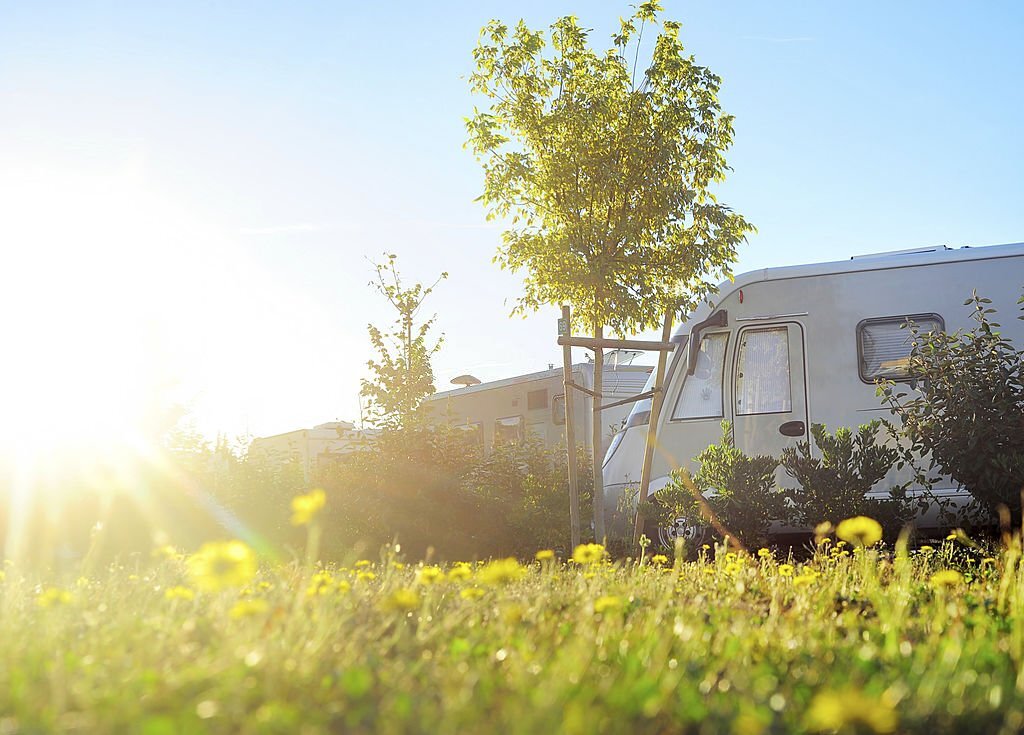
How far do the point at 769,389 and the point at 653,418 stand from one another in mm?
1095

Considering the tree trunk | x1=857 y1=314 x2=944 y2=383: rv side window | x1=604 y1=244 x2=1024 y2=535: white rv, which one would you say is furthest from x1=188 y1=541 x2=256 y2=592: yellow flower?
x1=857 y1=314 x2=944 y2=383: rv side window

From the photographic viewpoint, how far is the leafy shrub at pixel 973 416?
772 cm

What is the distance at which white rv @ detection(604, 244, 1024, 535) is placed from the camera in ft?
31.7

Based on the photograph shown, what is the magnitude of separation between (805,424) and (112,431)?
34.9ft

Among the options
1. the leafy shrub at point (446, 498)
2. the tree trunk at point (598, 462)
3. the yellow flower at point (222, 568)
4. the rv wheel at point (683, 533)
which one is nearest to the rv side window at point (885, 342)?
the rv wheel at point (683, 533)

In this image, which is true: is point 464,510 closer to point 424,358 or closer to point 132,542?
point 132,542

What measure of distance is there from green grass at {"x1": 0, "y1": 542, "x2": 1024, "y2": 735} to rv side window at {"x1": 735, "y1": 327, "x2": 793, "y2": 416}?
16.5 feet

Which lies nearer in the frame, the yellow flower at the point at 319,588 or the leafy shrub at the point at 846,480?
the yellow flower at the point at 319,588

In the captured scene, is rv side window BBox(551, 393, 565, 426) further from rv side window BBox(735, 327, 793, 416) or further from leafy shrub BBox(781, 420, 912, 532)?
leafy shrub BBox(781, 420, 912, 532)

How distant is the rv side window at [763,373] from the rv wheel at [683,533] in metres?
1.14

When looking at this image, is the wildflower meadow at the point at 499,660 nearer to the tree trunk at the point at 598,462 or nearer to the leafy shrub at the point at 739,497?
the leafy shrub at the point at 739,497

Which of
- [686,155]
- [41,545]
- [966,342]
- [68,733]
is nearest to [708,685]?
[68,733]

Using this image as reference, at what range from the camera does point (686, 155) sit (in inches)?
391

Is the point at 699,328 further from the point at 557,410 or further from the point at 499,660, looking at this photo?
the point at 557,410
